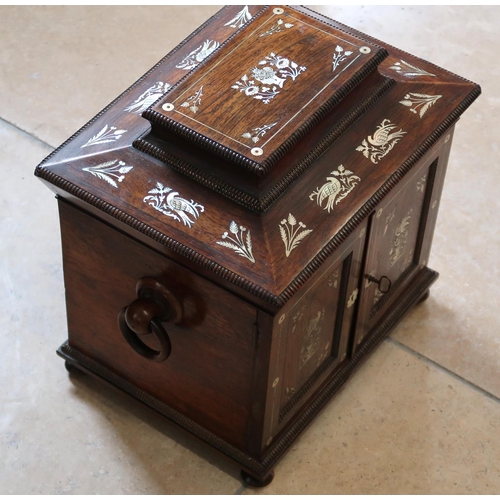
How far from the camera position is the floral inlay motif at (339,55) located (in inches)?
75.4

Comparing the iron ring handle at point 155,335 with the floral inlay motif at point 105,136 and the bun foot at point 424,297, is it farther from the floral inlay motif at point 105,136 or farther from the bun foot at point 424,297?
the bun foot at point 424,297

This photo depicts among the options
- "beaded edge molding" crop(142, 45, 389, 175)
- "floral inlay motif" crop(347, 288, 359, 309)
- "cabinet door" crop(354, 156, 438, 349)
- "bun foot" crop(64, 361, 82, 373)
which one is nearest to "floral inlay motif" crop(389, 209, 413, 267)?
"cabinet door" crop(354, 156, 438, 349)

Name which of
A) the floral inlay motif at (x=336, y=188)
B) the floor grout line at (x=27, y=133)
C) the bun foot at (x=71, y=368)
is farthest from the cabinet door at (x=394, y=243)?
the floor grout line at (x=27, y=133)

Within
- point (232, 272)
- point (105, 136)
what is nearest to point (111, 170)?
point (105, 136)

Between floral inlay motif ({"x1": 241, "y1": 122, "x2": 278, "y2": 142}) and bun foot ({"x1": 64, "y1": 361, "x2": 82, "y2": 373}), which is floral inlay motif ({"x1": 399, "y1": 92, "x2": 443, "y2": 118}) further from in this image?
bun foot ({"x1": 64, "y1": 361, "x2": 82, "y2": 373})

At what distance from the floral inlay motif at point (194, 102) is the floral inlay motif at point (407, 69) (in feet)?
1.42

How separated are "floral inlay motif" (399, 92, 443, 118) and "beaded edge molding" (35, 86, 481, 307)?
0.06 meters

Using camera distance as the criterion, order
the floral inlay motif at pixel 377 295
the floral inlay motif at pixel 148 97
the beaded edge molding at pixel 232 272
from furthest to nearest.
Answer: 1. the floral inlay motif at pixel 377 295
2. the floral inlay motif at pixel 148 97
3. the beaded edge molding at pixel 232 272

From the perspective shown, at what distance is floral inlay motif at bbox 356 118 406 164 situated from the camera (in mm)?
1908

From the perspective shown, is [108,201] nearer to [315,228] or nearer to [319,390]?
[315,228]

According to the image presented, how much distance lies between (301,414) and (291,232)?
20.2 inches

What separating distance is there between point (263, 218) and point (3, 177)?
1.15 meters

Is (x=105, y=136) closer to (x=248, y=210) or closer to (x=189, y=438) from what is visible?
(x=248, y=210)

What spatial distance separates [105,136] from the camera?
1.92 m
